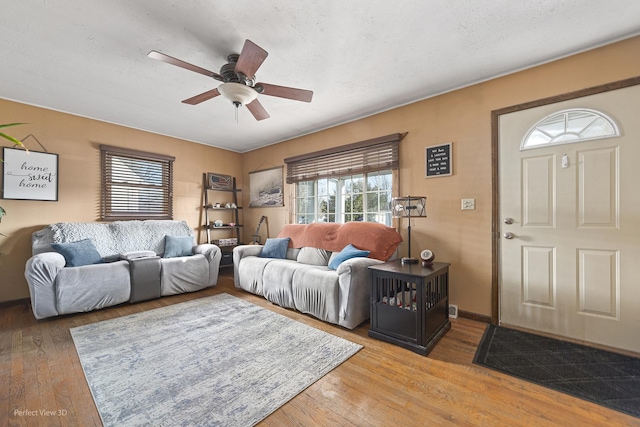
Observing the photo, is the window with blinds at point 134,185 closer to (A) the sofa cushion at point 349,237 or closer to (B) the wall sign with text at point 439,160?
(A) the sofa cushion at point 349,237

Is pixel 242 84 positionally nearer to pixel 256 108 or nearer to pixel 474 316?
pixel 256 108

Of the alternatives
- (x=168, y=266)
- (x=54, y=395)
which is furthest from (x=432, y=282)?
(x=168, y=266)

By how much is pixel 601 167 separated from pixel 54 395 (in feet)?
13.8

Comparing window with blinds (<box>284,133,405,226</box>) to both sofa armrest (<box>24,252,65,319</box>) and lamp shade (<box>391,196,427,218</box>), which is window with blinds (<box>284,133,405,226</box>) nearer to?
lamp shade (<box>391,196,427,218</box>)

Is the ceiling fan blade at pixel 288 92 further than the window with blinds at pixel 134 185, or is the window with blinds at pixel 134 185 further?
the window with blinds at pixel 134 185

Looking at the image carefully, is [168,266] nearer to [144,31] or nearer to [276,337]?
[276,337]

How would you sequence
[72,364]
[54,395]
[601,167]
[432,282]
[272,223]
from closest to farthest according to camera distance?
[54,395]
[72,364]
[601,167]
[432,282]
[272,223]

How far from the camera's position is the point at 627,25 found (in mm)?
1951

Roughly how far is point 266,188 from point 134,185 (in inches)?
82.8

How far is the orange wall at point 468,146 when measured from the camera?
223 centimetres

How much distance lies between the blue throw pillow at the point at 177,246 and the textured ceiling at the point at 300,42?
75.8 inches

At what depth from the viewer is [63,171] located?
353cm

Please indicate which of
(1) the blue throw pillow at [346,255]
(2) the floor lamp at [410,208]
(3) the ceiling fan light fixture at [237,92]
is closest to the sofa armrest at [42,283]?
(3) the ceiling fan light fixture at [237,92]

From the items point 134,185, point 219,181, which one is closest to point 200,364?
point 134,185
